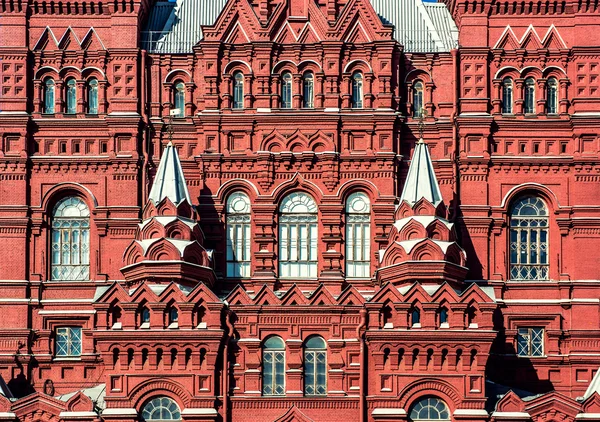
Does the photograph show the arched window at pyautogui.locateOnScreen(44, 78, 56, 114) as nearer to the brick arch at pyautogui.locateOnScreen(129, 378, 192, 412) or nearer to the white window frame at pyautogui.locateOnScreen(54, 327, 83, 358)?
the white window frame at pyautogui.locateOnScreen(54, 327, 83, 358)

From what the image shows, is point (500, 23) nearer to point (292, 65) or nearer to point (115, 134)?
point (292, 65)

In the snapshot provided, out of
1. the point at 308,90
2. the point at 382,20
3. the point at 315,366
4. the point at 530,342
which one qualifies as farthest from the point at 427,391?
the point at 382,20

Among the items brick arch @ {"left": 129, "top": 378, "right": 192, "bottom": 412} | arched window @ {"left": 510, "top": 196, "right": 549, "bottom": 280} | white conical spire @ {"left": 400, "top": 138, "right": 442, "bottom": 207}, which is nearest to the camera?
brick arch @ {"left": 129, "top": 378, "right": 192, "bottom": 412}

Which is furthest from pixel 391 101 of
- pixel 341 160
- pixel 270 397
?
pixel 270 397

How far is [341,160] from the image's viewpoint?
54375mm

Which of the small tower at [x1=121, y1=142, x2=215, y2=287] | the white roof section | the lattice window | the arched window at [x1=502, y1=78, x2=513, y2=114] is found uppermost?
the white roof section

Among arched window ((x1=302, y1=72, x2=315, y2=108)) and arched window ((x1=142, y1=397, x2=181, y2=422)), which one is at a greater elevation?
arched window ((x1=302, y1=72, x2=315, y2=108))

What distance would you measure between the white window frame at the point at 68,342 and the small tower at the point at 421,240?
8577mm

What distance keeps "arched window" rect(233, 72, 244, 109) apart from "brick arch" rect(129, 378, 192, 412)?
29.8 feet

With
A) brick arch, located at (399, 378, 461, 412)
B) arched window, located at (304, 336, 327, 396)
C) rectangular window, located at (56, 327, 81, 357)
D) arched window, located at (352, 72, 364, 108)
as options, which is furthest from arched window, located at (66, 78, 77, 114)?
brick arch, located at (399, 378, 461, 412)

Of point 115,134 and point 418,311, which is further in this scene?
point 115,134

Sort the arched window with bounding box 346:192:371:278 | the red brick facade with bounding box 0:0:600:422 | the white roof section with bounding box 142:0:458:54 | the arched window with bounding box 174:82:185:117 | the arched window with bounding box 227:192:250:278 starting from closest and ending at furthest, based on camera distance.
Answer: the red brick facade with bounding box 0:0:600:422 → the arched window with bounding box 346:192:371:278 → the arched window with bounding box 227:192:250:278 → the arched window with bounding box 174:82:185:117 → the white roof section with bounding box 142:0:458:54

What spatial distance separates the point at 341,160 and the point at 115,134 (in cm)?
648

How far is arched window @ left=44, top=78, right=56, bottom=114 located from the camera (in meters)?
55.6
